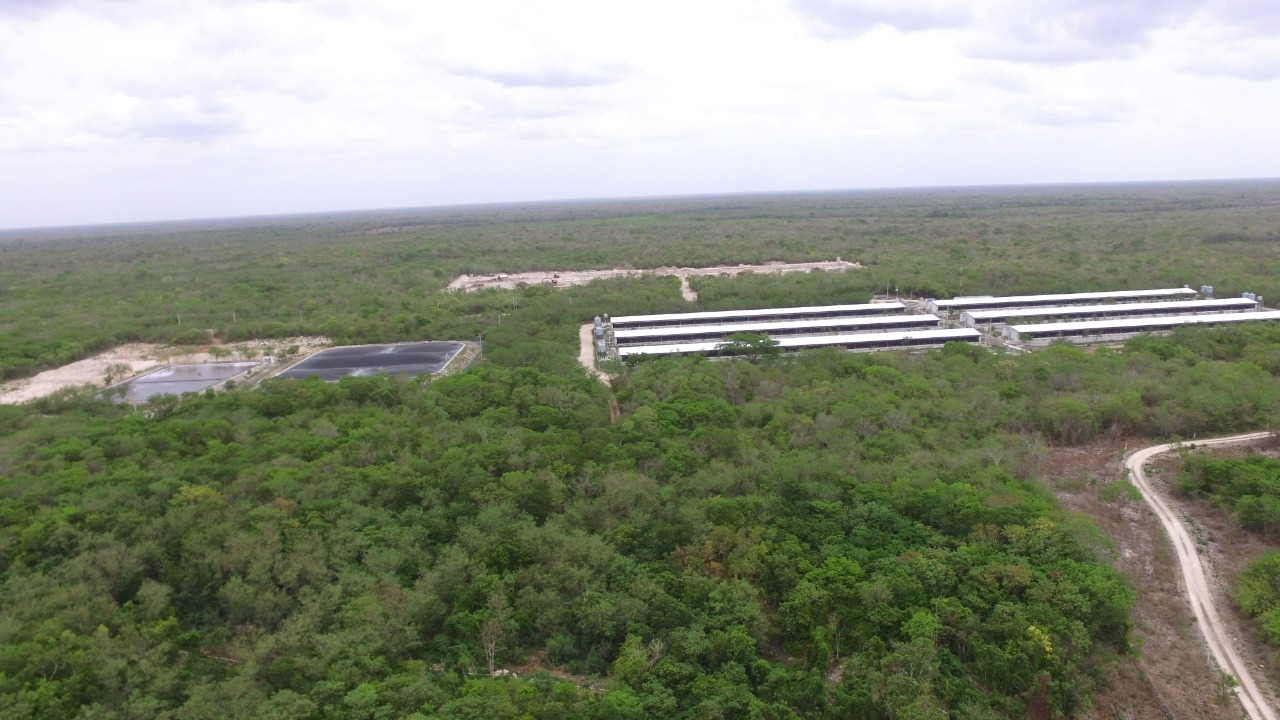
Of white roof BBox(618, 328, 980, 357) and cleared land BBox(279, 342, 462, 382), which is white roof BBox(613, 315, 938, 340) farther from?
cleared land BBox(279, 342, 462, 382)

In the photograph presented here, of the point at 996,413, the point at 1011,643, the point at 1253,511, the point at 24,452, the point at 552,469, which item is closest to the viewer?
the point at 1011,643

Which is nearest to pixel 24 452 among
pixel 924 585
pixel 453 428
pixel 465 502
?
pixel 453 428

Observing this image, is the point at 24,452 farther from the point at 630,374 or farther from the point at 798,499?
the point at 798,499

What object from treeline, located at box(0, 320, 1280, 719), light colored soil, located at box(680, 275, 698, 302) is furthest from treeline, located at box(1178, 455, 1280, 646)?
light colored soil, located at box(680, 275, 698, 302)

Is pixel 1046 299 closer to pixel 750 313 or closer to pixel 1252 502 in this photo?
pixel 750 313

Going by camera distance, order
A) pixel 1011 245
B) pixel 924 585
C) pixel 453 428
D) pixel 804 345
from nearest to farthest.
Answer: pixel 924 585, pixel 453 428, pixel 804 345, pixel 1011 245

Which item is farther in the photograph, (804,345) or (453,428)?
(804,345)

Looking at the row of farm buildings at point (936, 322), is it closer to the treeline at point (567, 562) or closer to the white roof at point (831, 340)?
the white roof at point (831, 340)

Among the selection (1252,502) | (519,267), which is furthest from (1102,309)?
(519,267)
